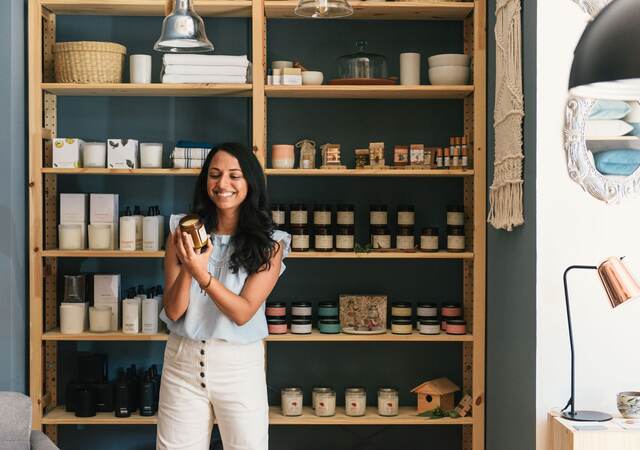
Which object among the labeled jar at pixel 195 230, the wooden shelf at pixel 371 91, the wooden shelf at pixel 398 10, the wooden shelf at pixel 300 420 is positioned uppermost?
the wooden shelf at pixel 398 10

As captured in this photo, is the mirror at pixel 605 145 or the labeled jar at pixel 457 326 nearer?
the mirror at pixel 605 145

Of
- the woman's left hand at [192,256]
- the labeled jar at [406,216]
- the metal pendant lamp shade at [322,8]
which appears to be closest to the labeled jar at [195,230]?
the woman's left hand at [192,256]

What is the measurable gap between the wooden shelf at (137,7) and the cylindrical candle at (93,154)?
619 mm

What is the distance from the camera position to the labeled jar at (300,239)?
394 centimetres

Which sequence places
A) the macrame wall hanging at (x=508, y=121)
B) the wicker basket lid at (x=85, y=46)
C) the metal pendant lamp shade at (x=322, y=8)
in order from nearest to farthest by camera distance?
the metal pendant lamp shade at (x=322, y=8)
the macrame wall hanging at (x=508, y=121)
the wicker basket lid at (x=85, y=46)

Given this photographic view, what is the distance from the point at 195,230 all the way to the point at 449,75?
1685mm

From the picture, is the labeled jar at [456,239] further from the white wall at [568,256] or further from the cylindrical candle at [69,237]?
the cylindrical candle at [69,237]

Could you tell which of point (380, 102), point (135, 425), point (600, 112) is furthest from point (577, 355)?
point (135, 425)

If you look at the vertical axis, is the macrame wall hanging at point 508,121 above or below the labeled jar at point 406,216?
above

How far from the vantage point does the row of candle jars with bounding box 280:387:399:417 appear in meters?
3.96

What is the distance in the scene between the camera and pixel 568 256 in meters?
3.08

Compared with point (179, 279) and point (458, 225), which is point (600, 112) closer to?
point (458, 225)

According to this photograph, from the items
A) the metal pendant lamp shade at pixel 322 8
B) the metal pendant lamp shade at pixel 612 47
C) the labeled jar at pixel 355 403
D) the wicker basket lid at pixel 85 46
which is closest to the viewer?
the metal pendant lamp shade at pixel 612 47

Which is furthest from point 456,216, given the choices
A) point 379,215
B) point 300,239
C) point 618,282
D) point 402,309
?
point 618,282
